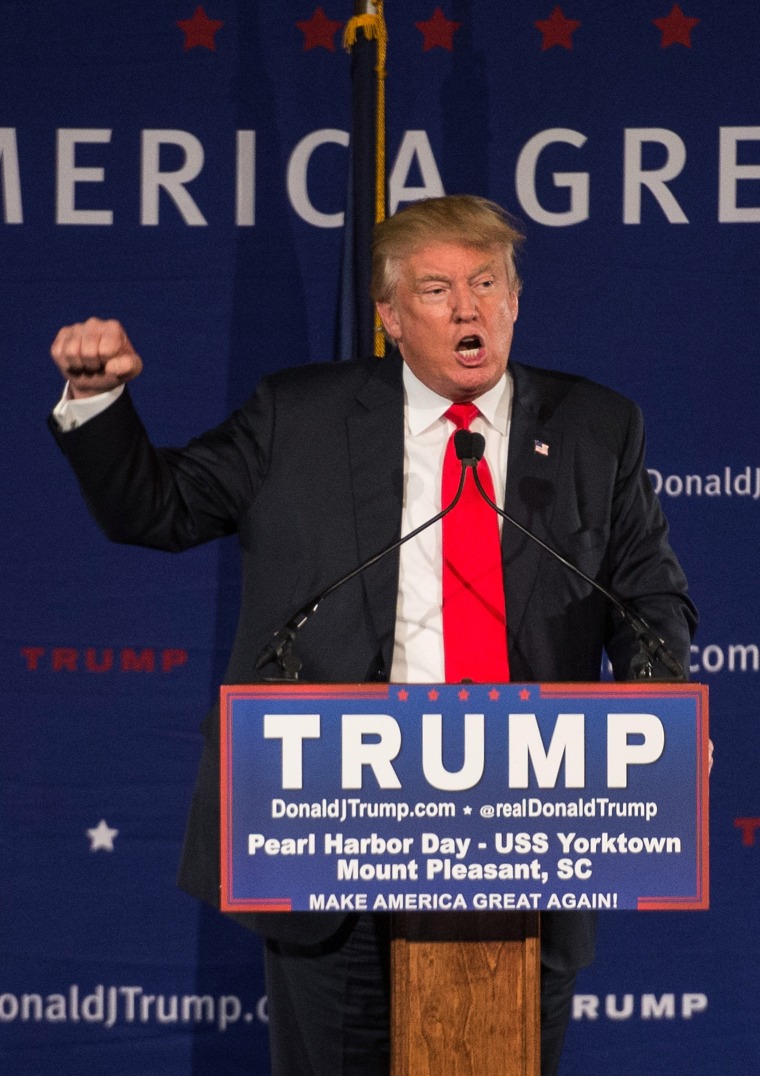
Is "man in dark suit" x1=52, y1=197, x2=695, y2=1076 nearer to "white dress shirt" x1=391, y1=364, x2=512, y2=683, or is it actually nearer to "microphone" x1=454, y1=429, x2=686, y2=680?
"white dress shirt" x1=391, y1=364, x2=512, y2=683

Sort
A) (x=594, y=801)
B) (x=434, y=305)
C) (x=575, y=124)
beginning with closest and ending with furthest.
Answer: (x=594, y=801) → (x=434, y=305) → (x=575, y=124)

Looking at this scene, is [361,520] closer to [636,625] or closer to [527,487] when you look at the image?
[527,487]

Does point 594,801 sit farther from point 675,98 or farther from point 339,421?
point 675,98

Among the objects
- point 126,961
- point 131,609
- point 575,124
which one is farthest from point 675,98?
point 126,961

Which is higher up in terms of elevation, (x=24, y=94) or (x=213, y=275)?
(x=24, y=94)

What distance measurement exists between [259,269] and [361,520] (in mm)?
1068

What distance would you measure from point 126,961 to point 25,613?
69 centimetres

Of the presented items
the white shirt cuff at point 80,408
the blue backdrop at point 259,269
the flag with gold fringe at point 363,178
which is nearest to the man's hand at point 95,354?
the white shirt cuff at point 80,408

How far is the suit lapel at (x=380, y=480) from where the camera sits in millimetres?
1651

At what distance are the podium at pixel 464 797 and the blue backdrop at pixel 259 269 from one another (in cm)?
138

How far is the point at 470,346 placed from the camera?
1704 mm

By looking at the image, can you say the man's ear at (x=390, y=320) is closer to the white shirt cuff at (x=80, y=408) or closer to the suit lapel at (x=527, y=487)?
the suit lapel at (x=527, y=487)

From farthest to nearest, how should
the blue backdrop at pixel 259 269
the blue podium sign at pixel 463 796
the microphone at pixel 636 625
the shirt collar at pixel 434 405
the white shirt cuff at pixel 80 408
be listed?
1. the blue backdrop at pixel 259 269
2. the shirt collar at pixel 434 405
3. the white shirt cuff at pixel 80 408
4. the microphone at pixel 636 625
5. the blue podium sign at pixel 463 796

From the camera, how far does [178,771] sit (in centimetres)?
268
